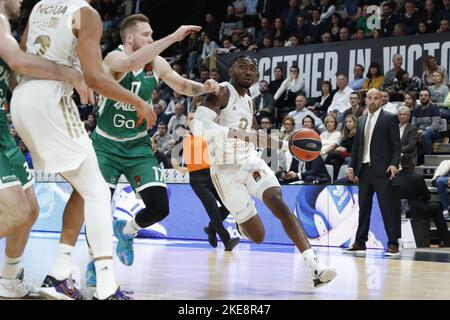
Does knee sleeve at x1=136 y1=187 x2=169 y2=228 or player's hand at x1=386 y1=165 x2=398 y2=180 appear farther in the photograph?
player's hand at x1=386 y1=165 x2=398 y2=180

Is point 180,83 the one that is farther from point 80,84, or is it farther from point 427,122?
point 427,122

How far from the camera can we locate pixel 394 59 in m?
13.9

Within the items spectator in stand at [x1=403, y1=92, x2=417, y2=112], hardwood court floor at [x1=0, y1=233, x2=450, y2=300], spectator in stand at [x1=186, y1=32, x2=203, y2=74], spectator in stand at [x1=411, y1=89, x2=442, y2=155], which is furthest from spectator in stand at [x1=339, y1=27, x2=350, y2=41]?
hardwood court floor at [x1=0, y1=233, x2=450, y2=300]

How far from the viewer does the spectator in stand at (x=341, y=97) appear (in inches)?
563

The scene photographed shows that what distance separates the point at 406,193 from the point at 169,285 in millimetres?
6346

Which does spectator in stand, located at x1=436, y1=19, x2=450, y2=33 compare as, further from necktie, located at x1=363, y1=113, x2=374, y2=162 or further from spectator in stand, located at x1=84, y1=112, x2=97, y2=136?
spectator in stand, located at x1=84, y1=112, x2=97, y2=136

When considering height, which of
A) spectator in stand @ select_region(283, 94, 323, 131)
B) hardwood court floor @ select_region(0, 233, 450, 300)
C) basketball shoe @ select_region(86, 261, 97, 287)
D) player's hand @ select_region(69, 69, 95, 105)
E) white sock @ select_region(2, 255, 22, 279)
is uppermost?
spectator in stand @ select_region(283, 94, 323, 131)

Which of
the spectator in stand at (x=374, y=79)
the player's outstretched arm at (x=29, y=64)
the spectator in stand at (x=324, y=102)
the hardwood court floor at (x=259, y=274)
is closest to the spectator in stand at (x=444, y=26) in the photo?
the spectator in stand at (x=374, y=79)

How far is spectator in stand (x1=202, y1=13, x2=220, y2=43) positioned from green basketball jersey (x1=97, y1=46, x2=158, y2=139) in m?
12.8

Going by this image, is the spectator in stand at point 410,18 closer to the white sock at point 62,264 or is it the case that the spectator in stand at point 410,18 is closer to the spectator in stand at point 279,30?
the spectator in stand at point 279,30

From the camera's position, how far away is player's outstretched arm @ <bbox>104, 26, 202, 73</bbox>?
17.1 feet

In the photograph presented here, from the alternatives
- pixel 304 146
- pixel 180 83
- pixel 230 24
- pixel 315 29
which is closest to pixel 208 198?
pixel 304 146
